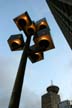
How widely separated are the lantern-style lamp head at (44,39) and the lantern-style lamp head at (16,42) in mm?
404

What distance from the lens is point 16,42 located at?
22.8 feet

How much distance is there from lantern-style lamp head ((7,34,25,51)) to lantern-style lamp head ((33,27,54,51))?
40 centimetres

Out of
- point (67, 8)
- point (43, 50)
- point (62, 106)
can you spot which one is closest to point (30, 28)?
point (43, 50)

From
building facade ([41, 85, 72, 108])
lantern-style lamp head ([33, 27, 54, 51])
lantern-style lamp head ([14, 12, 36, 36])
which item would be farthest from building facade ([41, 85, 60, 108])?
lantern-style lamp head ([33, 27, 54, 51])

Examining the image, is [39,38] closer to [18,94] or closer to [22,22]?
[22,22]

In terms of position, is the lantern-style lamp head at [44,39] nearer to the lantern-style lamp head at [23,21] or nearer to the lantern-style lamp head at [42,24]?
the lantern-style lamp head at [42,24]

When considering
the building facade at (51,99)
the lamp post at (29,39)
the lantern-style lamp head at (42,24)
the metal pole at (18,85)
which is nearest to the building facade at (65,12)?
the lantern-style lamp head at (42,24)

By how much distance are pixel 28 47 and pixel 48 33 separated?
715 mm

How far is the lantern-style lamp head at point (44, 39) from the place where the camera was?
640 centimetres

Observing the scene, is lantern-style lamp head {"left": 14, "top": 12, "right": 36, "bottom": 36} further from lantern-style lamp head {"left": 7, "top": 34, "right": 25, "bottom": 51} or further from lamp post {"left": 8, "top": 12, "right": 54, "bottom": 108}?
lantern-style lamp head {"left": 7, "top": 34, "right": 25, "bottom": 51}

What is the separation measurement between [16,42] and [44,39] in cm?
91

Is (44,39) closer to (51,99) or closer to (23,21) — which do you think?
(23,21)

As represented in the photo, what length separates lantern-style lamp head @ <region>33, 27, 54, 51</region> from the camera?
21.0 ft

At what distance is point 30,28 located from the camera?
7.05 m
